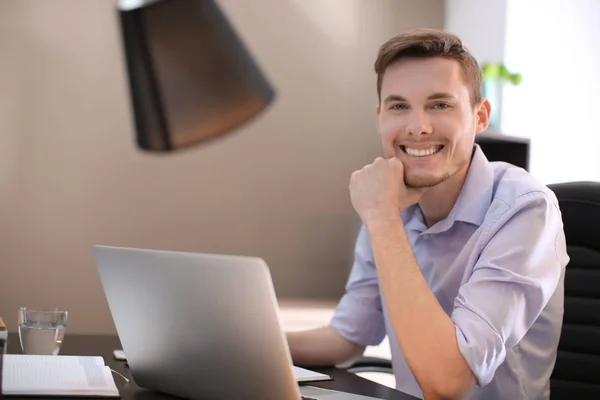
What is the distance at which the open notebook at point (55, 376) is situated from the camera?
1056mm

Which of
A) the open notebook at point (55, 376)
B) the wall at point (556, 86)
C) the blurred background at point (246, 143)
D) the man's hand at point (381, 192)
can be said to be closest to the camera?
the open notebook at point (55, 376)

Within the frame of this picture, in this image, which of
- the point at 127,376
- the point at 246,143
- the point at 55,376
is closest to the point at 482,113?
the point at 127,376

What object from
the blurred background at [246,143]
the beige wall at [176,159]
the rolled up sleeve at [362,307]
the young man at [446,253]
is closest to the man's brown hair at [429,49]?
the young man at [446,253]

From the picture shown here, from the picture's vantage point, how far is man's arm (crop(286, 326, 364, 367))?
157cm

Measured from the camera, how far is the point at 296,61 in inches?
146

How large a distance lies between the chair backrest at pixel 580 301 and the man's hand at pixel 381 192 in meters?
0.31

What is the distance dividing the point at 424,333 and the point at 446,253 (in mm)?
346

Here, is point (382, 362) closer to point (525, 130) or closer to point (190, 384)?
point (190, 384)

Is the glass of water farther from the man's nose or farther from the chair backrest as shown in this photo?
the chair backrest

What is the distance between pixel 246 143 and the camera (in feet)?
12.0

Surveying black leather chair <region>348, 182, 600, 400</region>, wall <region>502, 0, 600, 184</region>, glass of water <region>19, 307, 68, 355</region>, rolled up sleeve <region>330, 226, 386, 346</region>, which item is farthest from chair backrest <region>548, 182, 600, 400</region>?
wall <region>502, 0, 600, 184</region>

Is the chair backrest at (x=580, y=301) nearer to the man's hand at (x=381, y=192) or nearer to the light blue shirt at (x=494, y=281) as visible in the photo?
the light blue shirt at (x=494, y=281)

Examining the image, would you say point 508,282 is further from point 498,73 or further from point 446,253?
point 498,73

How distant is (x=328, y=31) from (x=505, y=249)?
8.35ft
